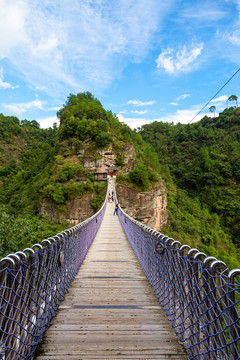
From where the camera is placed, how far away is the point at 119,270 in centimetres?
384

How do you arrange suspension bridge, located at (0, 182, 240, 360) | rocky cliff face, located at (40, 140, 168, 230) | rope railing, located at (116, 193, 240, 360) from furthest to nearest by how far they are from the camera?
1. rocky cliff face, located at (40, 140, 168, 230)
2. suspension bridge, located at (0, 182, 240, 360)
3. rope railing, located at (116, 193, 240, 360)

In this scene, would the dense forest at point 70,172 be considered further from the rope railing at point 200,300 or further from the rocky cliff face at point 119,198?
the rope railing at point 200,300

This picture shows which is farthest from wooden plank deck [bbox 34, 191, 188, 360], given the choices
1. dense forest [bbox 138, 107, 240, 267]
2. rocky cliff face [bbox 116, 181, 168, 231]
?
dense forest [bbox 138, 107, 240, 267]

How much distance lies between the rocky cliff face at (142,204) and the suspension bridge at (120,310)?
63.0 feet

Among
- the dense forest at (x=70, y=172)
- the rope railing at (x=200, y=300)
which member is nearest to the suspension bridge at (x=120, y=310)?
the rope railing at (x=200, y=300)

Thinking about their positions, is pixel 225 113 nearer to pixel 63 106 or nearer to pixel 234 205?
pixel 234 205

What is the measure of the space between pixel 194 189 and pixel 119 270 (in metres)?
49.1

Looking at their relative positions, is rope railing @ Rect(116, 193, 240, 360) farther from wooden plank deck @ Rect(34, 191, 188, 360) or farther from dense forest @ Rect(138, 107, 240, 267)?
dense forest @ Rect(138, 107, 240, 267)

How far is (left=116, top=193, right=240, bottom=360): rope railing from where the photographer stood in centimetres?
127

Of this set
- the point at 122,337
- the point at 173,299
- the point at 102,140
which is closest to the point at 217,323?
the point at 173,299

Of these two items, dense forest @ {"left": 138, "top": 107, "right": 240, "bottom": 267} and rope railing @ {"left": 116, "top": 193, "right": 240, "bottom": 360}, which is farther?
dense forest @ {"left": 138, "top": 107, "right": 240, "bottom": 267}

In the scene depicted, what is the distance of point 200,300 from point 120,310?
1.15 metres

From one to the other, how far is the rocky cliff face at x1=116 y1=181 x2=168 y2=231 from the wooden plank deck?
18730 mm

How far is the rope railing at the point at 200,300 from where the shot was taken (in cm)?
127
